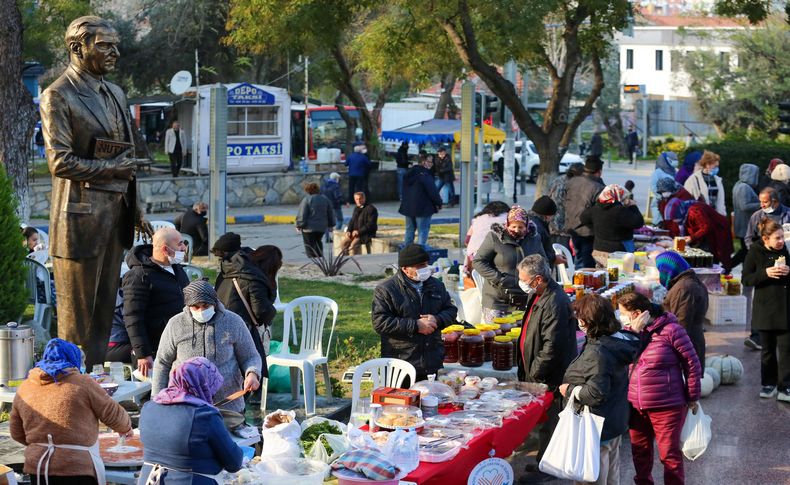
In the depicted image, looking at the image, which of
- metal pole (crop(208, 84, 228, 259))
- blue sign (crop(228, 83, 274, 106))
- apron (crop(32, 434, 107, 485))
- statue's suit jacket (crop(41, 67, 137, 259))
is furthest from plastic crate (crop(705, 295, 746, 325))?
blue sign (crop(228, 83, 274, 106))

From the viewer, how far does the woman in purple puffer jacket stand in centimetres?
801

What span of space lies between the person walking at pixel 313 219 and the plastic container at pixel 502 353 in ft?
35.0

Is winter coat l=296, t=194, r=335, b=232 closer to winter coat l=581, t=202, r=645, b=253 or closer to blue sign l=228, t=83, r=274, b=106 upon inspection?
winter coat l=581, t=202, r=645, b=253

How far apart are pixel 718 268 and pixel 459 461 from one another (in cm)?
888

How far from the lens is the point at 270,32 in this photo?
86.5 feet

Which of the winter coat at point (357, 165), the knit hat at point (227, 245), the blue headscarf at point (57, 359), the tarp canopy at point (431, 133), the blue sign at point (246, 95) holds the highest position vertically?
the blue sign at point (246, 95)

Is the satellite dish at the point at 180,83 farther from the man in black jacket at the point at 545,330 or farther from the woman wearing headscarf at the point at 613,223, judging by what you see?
the man in black jacket at the point at 545,330

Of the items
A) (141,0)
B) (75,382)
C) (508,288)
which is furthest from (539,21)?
(141,0)

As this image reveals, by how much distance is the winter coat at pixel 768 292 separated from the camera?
11.2 metres

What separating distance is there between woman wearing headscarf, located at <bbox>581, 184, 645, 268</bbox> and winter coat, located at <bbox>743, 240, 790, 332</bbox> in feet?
11.2

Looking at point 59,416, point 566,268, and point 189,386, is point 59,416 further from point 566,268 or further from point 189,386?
point 566,268

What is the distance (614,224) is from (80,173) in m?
8.28

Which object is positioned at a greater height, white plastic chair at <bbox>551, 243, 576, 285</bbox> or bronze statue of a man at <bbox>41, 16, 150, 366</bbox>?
bronze statue of a man at <bbox>41, 16, 150, 366</bbox>

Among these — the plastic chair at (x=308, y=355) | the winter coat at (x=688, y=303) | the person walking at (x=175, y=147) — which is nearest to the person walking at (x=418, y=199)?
the plastic chair at (x=308, y=355)
